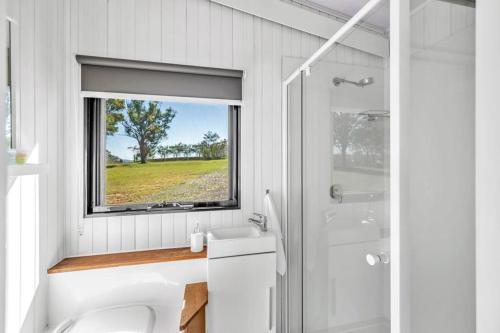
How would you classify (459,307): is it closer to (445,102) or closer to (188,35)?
(445,102)

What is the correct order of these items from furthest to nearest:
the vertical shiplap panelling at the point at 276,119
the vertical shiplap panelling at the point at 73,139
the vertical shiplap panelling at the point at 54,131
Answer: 1. the vertical shiplap panelling at the point at 276,119
2. the vertical shiplap panelling at the point at 73,139
3. the vertical shiplap panelling at the point at 54,131

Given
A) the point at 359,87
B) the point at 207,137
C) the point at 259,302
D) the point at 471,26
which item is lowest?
the point at 259,302

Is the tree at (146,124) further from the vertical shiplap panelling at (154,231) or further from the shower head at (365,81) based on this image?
the shower head at (365,81)

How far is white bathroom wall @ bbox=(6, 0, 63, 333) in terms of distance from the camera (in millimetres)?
1041

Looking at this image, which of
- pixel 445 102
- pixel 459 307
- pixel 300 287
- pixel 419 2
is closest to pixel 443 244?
pixel 459 307

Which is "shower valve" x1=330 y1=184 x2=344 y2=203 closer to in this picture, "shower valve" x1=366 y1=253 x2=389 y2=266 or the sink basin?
"shower valve" x1=366 y1=253 x2=389 y2=266

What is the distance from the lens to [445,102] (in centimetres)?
81

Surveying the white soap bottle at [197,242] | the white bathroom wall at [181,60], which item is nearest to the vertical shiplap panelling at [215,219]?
the white bathroom wall at [181,60]

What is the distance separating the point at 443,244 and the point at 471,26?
25.9 inches

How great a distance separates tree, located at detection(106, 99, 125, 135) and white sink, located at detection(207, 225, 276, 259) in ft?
2.83

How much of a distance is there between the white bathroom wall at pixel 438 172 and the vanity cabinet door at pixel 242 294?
819 mm

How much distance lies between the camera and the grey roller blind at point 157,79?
1492 mm

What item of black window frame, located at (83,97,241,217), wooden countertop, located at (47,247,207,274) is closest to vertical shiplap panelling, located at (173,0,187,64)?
black window frame, located at (83,97,241,217)

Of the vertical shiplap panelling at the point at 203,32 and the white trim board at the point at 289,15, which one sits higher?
the white trim board at the point at 289,15
